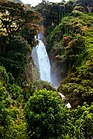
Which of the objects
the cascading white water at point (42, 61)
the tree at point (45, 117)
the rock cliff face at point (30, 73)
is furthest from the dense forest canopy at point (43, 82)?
the cascading white water at point (42, 61)

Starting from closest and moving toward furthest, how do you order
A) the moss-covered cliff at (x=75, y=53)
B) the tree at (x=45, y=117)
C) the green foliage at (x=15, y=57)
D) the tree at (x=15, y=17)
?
the tree at (x=45, y=117) < the green foliage at (x=15, y=57) < the tree at (x=15, y=17) < the moss-covered cliff at (x=75, y=53)

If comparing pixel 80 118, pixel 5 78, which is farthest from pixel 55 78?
pixel 80 118

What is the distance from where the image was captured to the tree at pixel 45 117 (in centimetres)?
1265

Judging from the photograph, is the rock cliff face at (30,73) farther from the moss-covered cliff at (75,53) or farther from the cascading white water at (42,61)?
the cascading white water at (42,61)

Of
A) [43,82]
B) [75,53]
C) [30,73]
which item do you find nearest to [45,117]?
[43,82]

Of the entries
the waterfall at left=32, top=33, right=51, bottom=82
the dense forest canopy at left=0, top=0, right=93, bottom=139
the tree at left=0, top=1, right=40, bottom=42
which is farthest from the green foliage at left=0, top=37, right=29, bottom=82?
the waterfall at left=32, top=33, right=51, bottom=82

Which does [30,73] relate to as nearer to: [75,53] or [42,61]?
[75,53]

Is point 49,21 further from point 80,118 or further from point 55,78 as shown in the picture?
point 80,118

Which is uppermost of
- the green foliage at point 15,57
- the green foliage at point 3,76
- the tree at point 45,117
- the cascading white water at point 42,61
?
the cascading white water at point 42,61

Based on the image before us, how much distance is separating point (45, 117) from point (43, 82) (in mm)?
13645

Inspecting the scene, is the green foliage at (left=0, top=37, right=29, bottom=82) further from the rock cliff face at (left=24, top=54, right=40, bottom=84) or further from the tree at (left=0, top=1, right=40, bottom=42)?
the rock cliff face at (left=24, top=54, right=40, bottom=84)

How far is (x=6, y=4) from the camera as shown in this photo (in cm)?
2470

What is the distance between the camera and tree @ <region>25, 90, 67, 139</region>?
498 inches

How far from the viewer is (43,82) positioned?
26.2 metres
